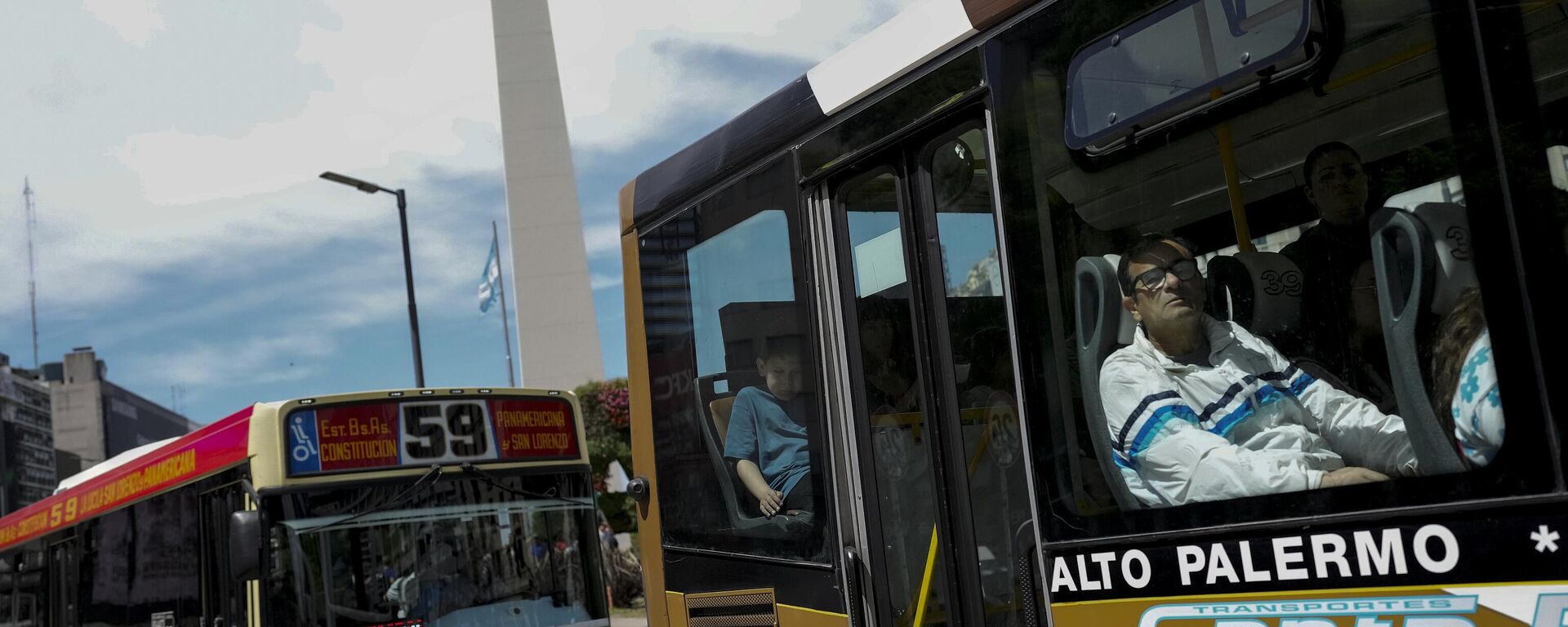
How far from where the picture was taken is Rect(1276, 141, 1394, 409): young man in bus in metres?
2.68

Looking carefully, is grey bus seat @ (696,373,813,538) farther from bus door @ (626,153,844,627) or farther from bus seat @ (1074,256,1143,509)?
bus seat @ (1074,256,1143,509)

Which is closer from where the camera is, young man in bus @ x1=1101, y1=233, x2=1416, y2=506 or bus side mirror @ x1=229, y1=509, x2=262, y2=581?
young man in bus @ x1=1101, y1=233, x2=1416, y2=506

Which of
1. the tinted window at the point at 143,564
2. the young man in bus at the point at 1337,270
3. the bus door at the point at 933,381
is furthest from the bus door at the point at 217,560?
the young man in bus at the point at 1337,270

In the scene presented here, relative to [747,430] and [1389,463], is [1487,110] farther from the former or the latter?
[747,430]

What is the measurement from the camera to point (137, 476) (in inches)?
417

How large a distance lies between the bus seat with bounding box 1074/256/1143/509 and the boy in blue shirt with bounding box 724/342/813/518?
1333 mm

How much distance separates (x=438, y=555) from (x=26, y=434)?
9958 cm

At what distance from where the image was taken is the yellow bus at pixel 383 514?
7.99m

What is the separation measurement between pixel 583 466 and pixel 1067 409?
6.55 meters

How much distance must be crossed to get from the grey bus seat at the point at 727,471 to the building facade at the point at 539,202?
95.5ft

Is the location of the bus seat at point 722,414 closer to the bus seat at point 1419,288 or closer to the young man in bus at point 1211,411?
the young man in bus at point 1211,411

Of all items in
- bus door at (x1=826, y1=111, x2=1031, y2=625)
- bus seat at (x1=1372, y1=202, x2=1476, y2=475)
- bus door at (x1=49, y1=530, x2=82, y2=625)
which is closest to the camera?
bus seat at (x1=1372, y1=202, x2=1476, y2=475)

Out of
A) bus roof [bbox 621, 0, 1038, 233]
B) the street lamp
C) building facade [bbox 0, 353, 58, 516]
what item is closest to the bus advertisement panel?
bus roof [bbox 621, 0, 1038, 233]

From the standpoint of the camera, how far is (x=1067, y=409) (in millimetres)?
3256
